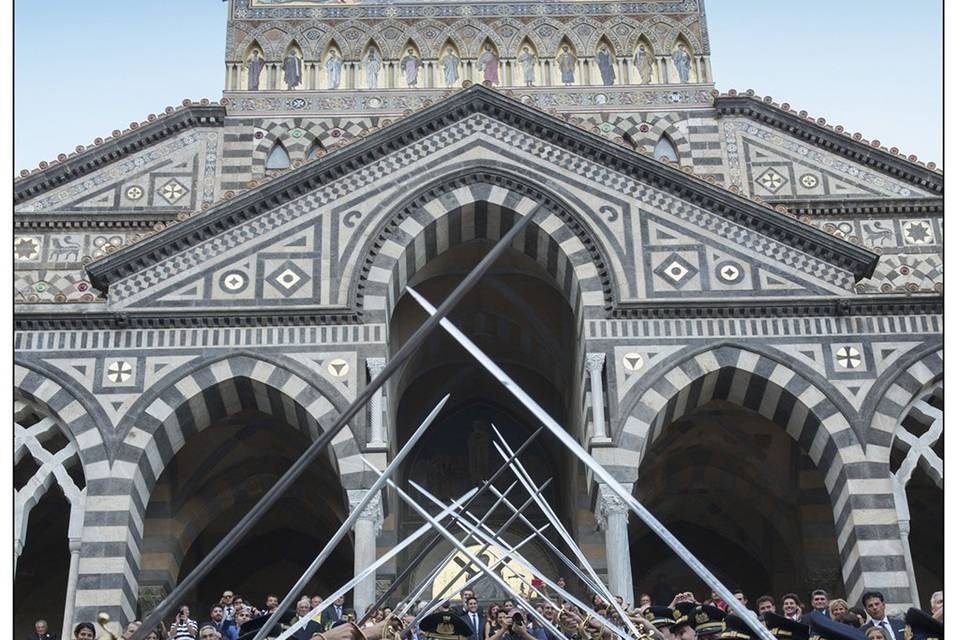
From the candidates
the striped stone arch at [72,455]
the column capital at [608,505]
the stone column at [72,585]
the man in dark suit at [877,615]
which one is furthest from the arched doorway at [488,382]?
the man in dark suit at [877,615]

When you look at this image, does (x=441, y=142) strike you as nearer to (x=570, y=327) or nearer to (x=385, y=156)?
(x=385, y=156)

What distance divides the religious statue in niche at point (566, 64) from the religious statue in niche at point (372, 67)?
4476mm

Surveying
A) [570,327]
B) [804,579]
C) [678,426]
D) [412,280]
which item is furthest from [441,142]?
[804,579]

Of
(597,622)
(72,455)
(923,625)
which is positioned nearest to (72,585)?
(72,455)

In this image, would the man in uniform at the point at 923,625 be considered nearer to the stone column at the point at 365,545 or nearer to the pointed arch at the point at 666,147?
the stone column at the point at 365,545

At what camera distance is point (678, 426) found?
2600 centimetres

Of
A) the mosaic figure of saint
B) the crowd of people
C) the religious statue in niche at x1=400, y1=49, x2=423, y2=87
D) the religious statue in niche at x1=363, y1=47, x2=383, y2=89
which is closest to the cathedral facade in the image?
the mosaic figure of saint

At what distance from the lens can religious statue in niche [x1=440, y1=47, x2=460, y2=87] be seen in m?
33.2

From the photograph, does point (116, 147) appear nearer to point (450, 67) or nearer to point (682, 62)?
point (450, 67)

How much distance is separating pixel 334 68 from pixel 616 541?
1687 centimetres

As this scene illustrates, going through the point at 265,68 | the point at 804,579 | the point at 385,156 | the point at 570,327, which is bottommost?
the point at 804,579

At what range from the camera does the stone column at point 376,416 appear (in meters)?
21.5

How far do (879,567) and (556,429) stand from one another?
11.0 meters

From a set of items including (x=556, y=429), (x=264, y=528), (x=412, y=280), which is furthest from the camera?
(x=264, y=528)
